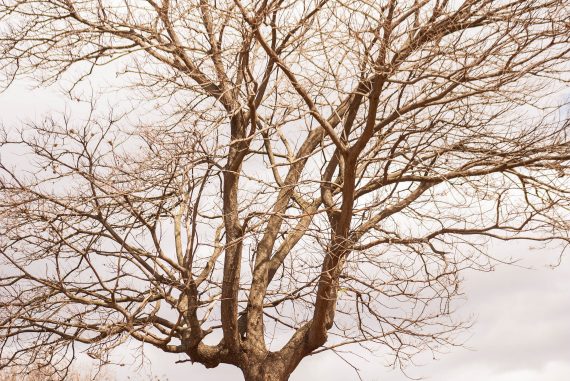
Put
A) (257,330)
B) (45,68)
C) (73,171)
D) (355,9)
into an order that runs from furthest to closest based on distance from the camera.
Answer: (45,68), (257,330), (73,171), (355,9)

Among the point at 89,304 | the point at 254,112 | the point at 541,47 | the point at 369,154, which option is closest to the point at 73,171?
the point at 89,304

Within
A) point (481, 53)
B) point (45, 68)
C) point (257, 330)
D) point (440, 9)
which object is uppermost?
point (45, 68)

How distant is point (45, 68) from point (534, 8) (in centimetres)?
591

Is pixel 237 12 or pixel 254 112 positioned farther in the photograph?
pixel 254 112

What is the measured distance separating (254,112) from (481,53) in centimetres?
241

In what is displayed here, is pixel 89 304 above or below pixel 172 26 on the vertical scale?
below

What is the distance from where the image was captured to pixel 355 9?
18.9 feet

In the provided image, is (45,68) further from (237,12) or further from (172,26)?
(237,12)

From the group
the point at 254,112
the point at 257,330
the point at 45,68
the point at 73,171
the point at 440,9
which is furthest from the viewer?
the point at 45,68

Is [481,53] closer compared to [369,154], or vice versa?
[481,53]

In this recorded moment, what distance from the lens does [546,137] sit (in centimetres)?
750

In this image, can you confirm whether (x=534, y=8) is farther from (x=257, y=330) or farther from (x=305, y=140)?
(x=257, y=330)

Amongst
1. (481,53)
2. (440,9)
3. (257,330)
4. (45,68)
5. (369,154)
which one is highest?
(45,68)

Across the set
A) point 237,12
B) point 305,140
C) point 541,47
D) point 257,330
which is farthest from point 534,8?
point 257,330
